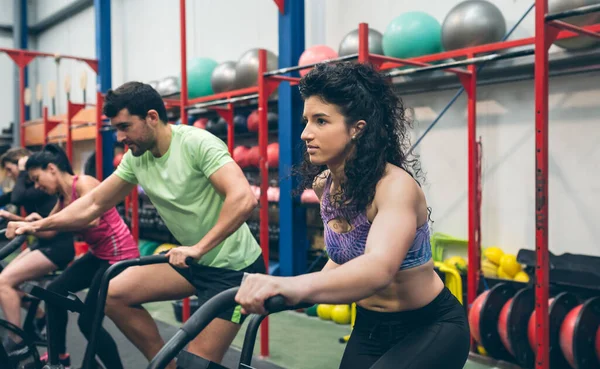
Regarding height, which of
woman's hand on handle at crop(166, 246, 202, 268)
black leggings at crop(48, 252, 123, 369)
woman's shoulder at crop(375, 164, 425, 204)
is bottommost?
black leggings at crop(48, 252, 123, 369)

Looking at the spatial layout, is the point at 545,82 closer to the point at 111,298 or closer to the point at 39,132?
the point at 111,298

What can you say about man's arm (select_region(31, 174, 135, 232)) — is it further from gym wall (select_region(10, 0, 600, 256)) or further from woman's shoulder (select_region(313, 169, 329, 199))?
gym wall (select_region(10, 0, 600, 256))

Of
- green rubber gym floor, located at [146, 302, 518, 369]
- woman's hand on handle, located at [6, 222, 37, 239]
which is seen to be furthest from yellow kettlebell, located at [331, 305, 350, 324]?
woman's hand on handle, located at [6, 222, 37, 239]

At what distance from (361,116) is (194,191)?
3.45 ft

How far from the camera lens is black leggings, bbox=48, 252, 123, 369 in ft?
7.30

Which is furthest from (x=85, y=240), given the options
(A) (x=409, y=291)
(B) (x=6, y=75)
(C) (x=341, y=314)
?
(B) (x=6, y=75)

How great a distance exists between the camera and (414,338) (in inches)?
54.0

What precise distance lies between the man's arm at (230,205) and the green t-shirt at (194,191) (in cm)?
5

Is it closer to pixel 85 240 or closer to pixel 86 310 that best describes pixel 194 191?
pixel 86 310

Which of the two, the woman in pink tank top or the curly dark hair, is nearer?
the curly dark hair

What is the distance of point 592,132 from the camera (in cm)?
400

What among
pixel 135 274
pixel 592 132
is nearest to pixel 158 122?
pixel 135 274

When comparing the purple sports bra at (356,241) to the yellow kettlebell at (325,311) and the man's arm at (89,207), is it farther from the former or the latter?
the yellow kettlebell at (325,311)

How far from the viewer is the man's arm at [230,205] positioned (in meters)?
2.02
